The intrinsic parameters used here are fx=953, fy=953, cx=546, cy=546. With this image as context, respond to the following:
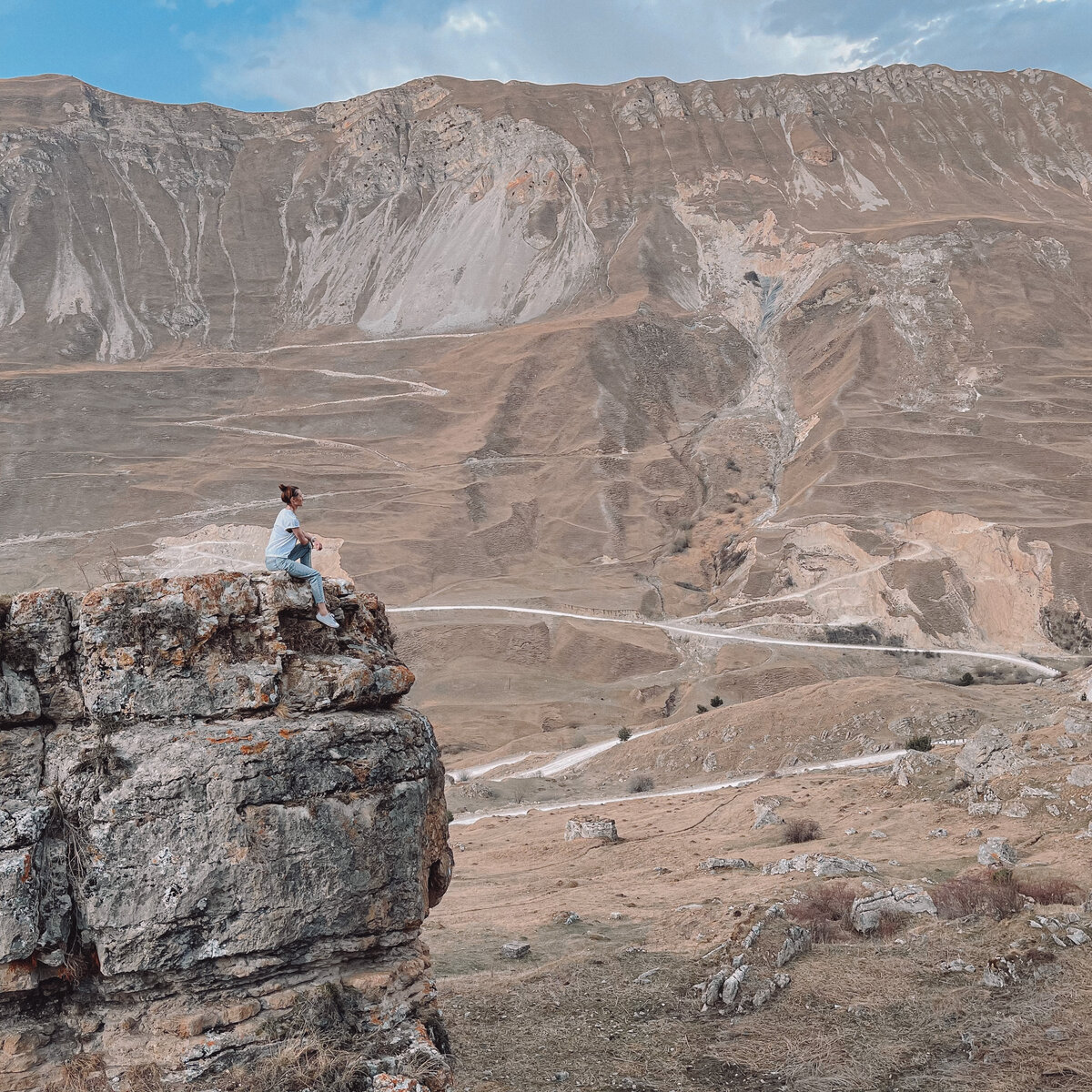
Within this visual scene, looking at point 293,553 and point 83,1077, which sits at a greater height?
point 293,553

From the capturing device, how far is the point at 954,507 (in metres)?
57.3

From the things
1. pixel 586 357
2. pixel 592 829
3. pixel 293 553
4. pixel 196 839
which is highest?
pixel 586 357

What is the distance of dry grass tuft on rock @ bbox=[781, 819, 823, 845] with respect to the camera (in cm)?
1791

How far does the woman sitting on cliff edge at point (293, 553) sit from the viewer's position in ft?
23.6

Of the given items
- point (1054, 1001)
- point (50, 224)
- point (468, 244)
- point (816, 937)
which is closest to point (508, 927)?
point (816, 937)

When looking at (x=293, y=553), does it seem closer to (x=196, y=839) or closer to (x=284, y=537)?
(x=284, y=537)

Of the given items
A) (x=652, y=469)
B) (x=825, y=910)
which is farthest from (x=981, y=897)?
(x=652, y=469)

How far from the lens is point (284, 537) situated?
7.38 metres

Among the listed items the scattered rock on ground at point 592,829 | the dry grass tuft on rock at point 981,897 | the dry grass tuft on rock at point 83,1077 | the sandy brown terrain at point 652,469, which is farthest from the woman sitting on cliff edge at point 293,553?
the scattered rock on ground at point 592,829

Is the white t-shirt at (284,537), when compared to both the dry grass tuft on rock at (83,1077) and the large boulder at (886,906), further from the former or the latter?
the large boulder at (886,906)

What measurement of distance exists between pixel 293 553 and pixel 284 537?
14cm

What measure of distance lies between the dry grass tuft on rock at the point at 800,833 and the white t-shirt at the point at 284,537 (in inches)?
526

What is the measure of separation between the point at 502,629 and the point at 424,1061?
4476cm

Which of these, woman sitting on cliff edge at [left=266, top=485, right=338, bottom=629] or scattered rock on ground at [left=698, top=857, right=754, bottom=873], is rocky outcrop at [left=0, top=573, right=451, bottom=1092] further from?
scattered rock on ground at [left=698, top=857, right=754, bottom=873]
